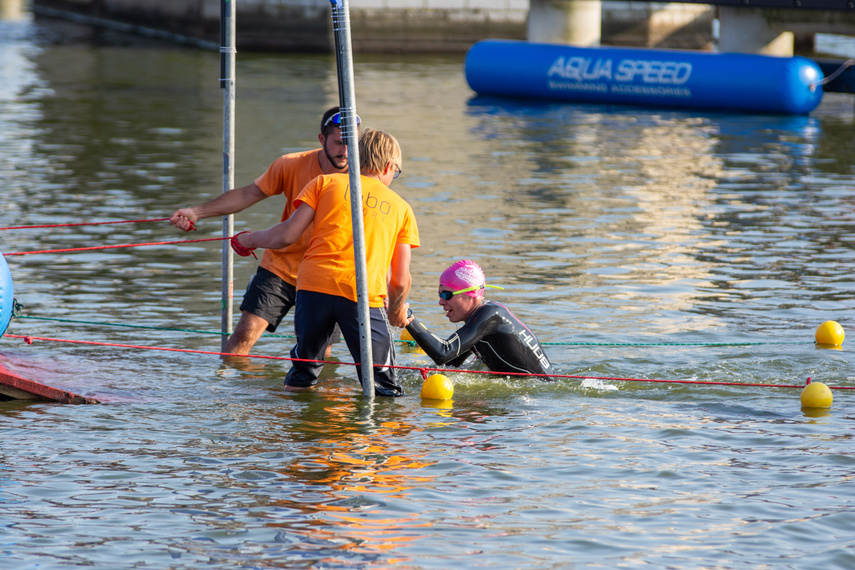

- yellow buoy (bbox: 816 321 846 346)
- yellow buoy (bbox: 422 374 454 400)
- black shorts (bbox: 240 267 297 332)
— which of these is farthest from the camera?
yellow buoy (bbox: 816 321 846 346)

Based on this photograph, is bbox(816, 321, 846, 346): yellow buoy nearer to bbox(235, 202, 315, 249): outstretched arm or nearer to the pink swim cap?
the pink swim cap

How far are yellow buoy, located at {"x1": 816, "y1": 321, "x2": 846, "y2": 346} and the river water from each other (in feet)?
0.58

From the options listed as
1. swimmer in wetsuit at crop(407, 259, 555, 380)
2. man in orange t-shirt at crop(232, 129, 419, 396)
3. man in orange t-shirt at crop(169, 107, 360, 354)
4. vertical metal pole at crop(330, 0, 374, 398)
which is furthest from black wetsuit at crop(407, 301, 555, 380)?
man in orange t-shirt at crop(169, 107, 360, 354)

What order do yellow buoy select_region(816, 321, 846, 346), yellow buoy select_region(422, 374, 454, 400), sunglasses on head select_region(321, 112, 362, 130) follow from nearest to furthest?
sunglasses on head select_region(321, 112, 362, 130) < yellow buoy select_region(422, 374, 454, 400) < yellow buoy select_region(816, 321, 846, 346)

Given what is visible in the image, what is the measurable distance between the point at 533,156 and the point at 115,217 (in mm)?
8380

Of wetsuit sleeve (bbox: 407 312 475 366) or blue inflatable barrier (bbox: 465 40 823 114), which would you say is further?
blue inflatable barrier (bbox: 465 40 823 114)

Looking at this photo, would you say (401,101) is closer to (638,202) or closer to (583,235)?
(638,202)

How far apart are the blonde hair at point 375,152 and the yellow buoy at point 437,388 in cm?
164

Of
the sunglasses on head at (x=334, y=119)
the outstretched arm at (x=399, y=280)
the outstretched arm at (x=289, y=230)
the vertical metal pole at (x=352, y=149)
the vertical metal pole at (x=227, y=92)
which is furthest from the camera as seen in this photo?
the vertical metal pole at (x=227, y=92)

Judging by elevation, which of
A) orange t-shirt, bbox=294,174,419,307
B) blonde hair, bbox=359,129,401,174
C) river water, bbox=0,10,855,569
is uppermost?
blonde hair, bbox=359,129,401,174

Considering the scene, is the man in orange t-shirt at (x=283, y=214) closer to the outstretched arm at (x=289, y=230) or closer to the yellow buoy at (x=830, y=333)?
the outstretched arm at (x=289, y=230)

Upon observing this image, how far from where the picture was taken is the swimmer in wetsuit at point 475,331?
810 centimetres

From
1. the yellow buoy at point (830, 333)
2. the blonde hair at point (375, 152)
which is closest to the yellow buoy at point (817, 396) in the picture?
the yellow buoy at point (830, 333)

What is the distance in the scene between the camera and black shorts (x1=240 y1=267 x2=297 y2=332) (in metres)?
8.61
